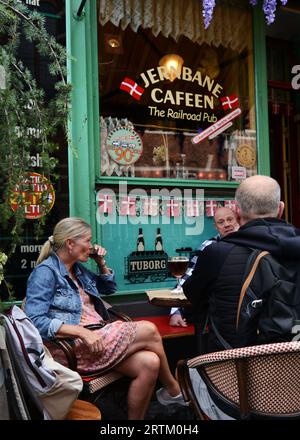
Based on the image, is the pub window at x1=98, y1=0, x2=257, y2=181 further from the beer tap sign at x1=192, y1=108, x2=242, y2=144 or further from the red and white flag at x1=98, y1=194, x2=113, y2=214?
the red and white flag at x1=98, y1=194, x2=113, y2=214

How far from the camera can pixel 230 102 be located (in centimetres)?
525

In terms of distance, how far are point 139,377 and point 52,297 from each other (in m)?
0.75

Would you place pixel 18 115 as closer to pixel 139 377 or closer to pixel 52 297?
pixel 52 297

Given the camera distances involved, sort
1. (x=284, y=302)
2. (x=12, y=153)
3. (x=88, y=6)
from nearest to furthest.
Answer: (x=284, y=302), (x=12, y=153), (x=88, y=6)

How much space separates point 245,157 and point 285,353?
3.58 meters

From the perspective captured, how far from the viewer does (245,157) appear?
522 cm

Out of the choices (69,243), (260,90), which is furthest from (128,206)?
(260,90)

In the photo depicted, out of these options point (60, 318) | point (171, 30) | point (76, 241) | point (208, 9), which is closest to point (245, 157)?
point (171, 30)

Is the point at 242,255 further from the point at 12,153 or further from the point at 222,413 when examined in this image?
the point at 12,153

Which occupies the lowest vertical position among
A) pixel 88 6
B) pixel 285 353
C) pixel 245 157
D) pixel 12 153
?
pixel 285 353

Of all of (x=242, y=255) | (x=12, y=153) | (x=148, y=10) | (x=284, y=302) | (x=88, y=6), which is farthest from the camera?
(x=148, y=10)

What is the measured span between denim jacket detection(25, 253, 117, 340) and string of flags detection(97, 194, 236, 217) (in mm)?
1116

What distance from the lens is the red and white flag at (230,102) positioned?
5227 millimetres

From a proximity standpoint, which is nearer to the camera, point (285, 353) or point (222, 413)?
point (285, 353)
